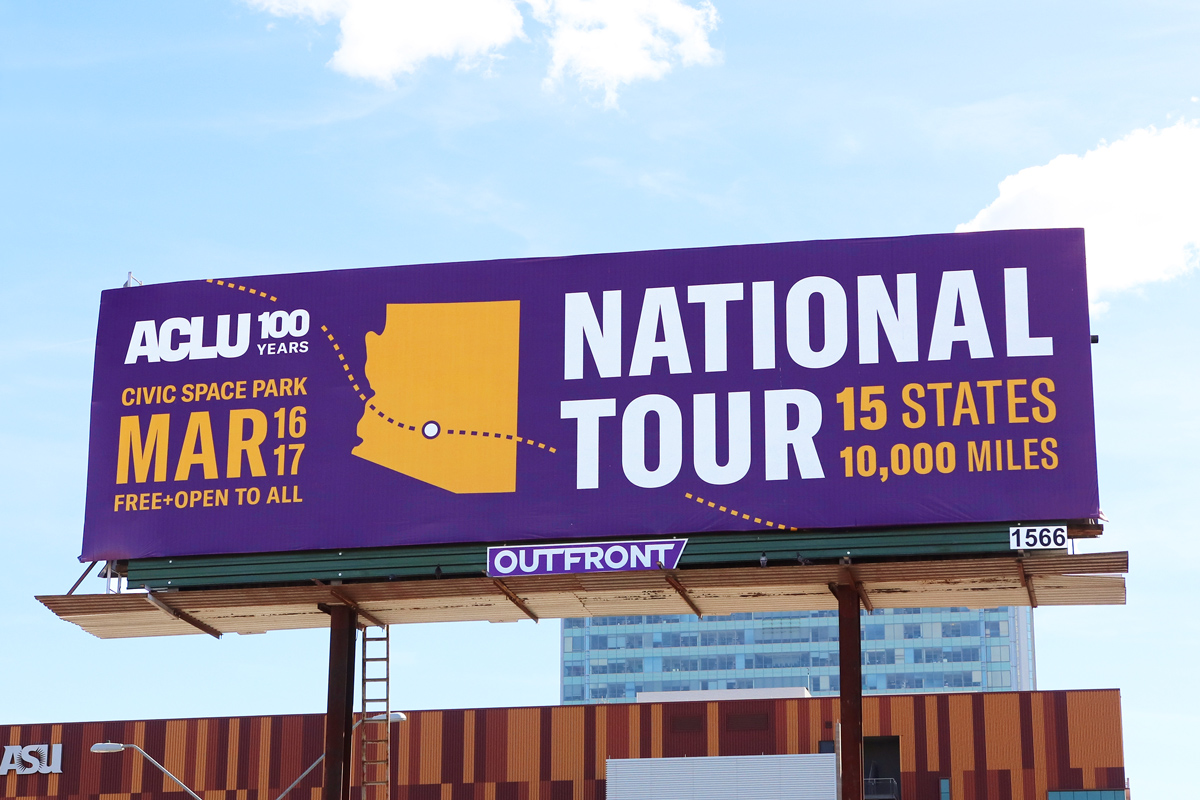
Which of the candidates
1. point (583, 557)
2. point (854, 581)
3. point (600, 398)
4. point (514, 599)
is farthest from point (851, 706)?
point (600, 398)

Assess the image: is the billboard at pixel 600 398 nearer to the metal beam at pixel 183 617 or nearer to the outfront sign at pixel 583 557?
the outfront sign at pixel 583 557

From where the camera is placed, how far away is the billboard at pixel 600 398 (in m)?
26.3

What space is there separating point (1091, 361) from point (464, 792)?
35990mm

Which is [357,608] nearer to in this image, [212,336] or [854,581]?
[212,336]

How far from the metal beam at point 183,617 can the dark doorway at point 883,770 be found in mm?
30044

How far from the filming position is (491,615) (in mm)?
29391

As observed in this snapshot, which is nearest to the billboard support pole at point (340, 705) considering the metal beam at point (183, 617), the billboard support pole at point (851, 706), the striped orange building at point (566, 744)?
the metal beam at point (183, 617)

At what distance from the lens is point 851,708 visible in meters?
25.7

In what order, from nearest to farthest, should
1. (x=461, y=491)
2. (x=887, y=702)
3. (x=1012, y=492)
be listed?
(x=1012, y=492), (x=461, y=491), (x=887, y=702)

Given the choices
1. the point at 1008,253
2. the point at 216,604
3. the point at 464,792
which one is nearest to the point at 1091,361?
the point at 1008,253

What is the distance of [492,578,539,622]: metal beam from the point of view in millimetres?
27469

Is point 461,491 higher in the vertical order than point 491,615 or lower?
higher

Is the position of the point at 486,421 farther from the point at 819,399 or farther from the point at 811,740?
the point at 811,740

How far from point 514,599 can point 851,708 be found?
19.4 feet
